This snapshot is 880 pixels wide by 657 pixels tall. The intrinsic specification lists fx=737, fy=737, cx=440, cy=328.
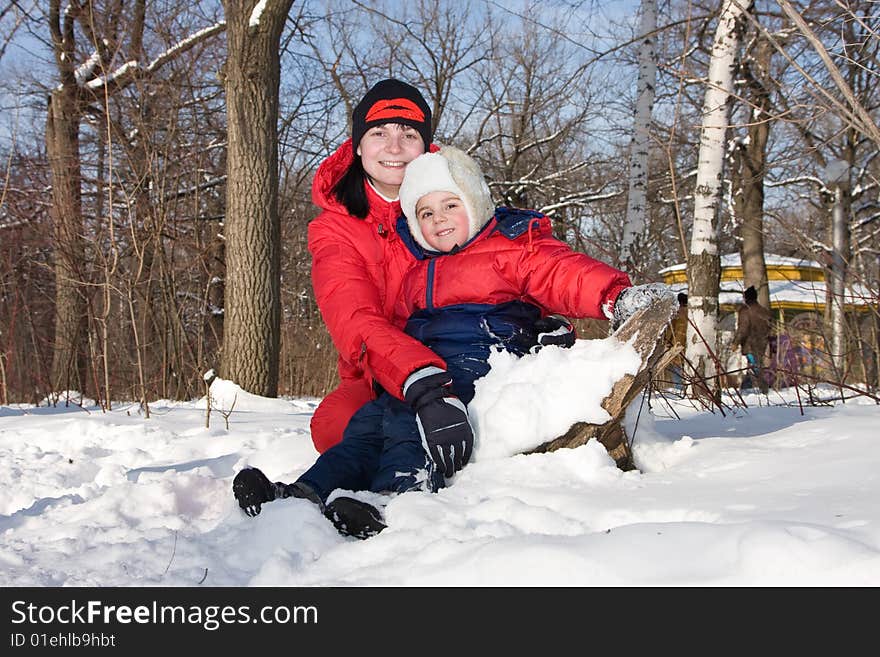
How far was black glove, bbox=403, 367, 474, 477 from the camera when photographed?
6.99 feet

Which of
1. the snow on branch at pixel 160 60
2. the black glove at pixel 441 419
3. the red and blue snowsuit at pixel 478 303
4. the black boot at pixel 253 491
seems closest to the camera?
the black boot at pixel 253 491

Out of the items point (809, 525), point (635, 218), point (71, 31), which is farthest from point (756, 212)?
point (809, 525)

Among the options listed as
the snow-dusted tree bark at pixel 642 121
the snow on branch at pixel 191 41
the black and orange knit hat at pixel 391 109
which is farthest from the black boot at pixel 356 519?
the snow on branch at pixel 191 41

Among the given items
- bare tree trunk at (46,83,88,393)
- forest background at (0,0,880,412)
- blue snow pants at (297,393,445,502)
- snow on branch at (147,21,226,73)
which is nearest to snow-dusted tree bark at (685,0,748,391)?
forest background at (0,0,880,412)

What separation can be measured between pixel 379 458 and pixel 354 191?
1.12m

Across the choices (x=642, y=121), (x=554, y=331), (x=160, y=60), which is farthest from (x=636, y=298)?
(x=160, y=60)

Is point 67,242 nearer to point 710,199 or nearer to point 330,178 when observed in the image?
point 330,178

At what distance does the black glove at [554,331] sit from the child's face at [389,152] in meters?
0.84

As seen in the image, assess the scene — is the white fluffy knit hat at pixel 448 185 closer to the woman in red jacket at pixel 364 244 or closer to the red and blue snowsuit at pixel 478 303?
the red and blue snowsuit at pixel 478 303

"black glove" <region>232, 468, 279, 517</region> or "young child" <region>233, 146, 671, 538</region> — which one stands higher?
"young child" <region>233, 146, 671, 538</region>

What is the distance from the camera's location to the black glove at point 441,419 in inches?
83.9

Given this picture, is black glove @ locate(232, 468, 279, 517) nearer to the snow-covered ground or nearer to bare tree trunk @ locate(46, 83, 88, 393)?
the snow-covered ground
